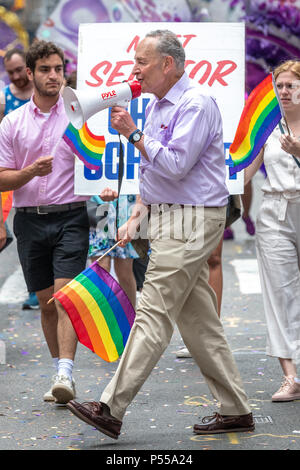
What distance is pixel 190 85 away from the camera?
5.64 meters

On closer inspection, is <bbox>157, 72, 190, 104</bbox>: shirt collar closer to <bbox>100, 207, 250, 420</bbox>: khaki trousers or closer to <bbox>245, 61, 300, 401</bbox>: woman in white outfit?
<bbox>100, 207, 250, 420</bbox>: khaki trousers

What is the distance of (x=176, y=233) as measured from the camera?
5.51m

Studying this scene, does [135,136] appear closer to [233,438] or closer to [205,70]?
[233,438]

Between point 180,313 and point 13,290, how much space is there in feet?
17.5

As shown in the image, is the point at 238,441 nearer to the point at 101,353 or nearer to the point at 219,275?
the point at 101,353

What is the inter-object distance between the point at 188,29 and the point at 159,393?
2.39m

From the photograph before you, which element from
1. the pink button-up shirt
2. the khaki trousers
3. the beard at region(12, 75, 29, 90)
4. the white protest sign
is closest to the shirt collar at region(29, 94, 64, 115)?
the pink button-up shirt

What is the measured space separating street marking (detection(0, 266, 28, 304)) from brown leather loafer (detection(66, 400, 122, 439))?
15.9 feet

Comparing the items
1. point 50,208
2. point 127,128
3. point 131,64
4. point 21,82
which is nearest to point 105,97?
point 127,128

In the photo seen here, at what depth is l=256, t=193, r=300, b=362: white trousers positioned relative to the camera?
6488mm

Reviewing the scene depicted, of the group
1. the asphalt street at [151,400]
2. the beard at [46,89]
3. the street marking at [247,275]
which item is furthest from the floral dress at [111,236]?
the street marking at [247,275]

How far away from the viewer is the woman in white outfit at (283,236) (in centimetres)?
648
